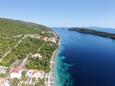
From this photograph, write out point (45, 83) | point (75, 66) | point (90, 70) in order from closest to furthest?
1. point (45, 83)
2. point (90, 70)
3. point (75, 66)

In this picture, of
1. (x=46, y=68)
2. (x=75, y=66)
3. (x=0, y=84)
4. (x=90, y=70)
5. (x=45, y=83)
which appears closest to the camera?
(x=0, y=84)

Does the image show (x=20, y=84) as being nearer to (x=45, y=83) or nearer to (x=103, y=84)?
(x=45, y=83)

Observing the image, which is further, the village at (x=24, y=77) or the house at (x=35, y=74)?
the house at (x=35, y=74)

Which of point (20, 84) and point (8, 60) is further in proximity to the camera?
point (8, 60)

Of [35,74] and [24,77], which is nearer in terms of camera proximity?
[24,77]

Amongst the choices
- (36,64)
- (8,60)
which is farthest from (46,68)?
(8,60)

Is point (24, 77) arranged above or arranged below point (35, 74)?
above

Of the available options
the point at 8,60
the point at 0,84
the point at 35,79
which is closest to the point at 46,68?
the point at 35,79

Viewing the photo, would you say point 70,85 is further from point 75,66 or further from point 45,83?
point 75,66

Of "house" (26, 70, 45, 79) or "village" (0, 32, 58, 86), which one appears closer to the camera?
"village" (0, 32, 58, 86)
